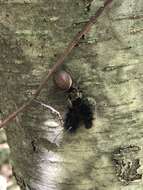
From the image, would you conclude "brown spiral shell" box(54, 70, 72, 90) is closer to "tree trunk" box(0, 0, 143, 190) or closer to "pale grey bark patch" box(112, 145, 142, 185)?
"tree trunk" box(0, 0, 143, 190)

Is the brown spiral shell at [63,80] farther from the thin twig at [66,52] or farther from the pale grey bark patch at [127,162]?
the pale grey bark patch at [127,162]

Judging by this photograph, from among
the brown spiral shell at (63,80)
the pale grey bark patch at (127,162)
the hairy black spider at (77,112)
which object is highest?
the brown spiral shell at (63,80)

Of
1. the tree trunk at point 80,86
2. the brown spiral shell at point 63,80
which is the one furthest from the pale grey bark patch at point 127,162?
the brown spiral shell at point 63,80

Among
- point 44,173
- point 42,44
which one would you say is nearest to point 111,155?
point 44,173

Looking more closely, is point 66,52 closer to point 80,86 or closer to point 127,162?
point 80,86

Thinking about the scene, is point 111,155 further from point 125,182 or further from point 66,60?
point 66,60

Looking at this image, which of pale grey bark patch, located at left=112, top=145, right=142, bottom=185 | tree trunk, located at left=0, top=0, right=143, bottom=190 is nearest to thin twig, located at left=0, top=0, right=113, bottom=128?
tree trunk, located at left=0, top=0, right=143, bottom=190
